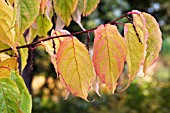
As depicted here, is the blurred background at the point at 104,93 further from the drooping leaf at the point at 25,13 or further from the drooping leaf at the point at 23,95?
the drooping leaf at the point at 25,13

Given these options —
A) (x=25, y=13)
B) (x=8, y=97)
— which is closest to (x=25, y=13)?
(x=25, y=13)

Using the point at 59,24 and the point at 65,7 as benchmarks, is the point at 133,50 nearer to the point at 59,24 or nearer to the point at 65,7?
the point at 65,7

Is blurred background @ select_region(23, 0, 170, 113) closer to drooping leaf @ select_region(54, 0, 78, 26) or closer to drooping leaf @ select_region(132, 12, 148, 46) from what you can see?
drooping leaf @ select_region(54, 0, 78, 26)

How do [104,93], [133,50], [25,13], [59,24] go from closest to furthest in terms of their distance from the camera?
[25,13]
[133,50]
[59,24]
[104,93]

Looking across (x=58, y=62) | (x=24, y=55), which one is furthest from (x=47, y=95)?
(x=58, y=62)

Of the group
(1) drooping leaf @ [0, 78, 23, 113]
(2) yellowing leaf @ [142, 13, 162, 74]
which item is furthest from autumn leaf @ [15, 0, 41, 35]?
(2) yellowing leaf @ [142, 13, 162, 74]

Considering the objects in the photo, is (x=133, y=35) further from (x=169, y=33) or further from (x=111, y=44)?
(x=169, y=33)
